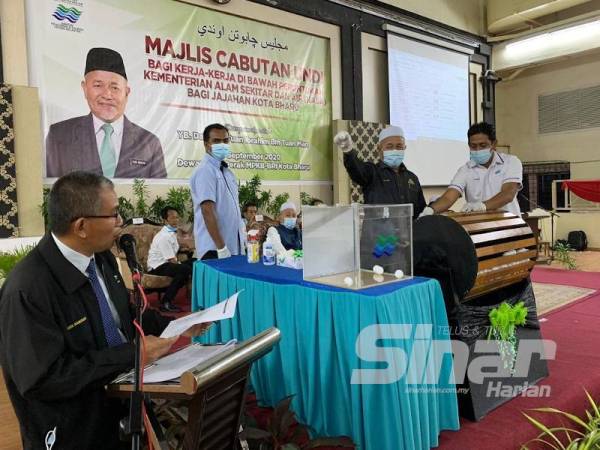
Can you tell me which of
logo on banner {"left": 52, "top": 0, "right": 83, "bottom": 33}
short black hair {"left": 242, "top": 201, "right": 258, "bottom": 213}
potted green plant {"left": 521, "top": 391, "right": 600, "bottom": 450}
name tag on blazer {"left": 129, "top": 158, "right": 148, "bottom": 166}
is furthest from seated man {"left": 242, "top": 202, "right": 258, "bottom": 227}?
potted green plant {"left": 521, "top": 391, "right": 600, "bottom": 450}

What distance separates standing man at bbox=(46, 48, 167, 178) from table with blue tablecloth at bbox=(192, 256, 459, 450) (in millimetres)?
3414

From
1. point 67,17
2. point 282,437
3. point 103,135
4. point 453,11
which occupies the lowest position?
point 282,437

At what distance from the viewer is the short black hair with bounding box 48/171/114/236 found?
1330mm

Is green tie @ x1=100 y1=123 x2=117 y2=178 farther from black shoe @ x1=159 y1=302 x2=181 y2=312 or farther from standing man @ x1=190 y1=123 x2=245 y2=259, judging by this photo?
standing man @ x1=190 y1=123 x2=245 y2=259

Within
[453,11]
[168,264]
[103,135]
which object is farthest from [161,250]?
[453,11]

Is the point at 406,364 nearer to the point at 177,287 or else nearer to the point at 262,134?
the point at 177,287

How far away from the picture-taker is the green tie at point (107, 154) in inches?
200

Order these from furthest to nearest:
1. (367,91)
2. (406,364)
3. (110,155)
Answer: (367,91) < (110,155) < (406,364)

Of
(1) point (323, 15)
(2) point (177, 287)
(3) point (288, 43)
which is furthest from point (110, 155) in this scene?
(1) point (323, 15)

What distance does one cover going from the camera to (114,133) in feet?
16.9

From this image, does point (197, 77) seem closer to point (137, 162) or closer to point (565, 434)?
point (137, 162)

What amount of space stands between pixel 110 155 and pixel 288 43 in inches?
117

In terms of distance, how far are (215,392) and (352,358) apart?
2.29ft

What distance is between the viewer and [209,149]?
3428 millimetres
